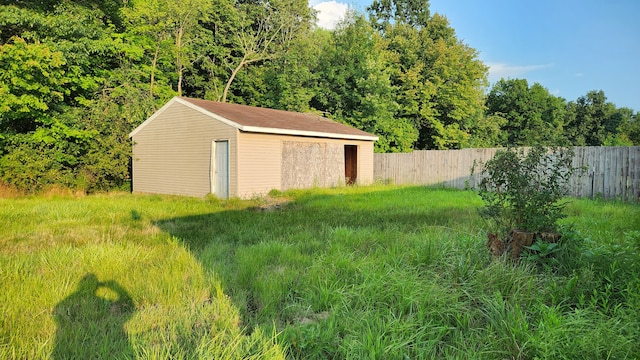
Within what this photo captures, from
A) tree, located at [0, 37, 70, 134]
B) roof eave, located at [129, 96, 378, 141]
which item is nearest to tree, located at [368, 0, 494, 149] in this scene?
roof eave, located at [129, 96, 378, 141]

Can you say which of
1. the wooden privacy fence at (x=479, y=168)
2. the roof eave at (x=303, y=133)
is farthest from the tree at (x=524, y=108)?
the roof eave at (x=303, y=133)

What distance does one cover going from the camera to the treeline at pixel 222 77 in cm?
1349

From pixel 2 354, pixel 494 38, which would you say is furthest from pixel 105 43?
pixel 2 354

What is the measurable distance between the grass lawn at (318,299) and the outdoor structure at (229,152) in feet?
22.1

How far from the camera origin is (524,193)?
3.99 meters

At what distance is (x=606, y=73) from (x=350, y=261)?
12.1m

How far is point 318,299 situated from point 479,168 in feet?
41.6

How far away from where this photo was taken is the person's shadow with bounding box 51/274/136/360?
94.5 inches

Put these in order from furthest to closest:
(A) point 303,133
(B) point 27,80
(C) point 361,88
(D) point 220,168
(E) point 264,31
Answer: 1. (E) point 264,31
2. (C) point 361,88
3. (A) point 303,133
4. (B) point 27,80
5. (D) point 220,168

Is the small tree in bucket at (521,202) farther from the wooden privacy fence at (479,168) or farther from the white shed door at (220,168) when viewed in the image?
the white shed door at (220,168)

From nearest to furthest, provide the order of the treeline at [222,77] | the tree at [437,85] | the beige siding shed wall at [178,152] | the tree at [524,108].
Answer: the beige siding shed wall at [178,152]
the treeline at [222,77]
the tree at [437,85]
the tree at [524,108]

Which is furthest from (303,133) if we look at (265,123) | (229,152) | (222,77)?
(222,77)

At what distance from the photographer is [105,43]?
15695 mm

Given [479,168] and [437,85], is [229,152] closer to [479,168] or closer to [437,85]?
[479,168]
